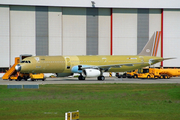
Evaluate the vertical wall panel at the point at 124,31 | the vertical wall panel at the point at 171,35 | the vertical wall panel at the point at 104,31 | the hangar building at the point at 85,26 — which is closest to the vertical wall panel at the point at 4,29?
the hangar building at the point at 85,26

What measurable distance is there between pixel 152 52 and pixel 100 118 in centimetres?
4581


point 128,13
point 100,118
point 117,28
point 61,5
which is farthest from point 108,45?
point 100,118

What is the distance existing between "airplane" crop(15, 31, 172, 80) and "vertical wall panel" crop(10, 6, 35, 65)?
20.8 metres

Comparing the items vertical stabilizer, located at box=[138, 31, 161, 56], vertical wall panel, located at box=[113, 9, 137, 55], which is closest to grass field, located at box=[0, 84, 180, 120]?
vertical stabilizer, located at box=[138, 31, 161, 56]

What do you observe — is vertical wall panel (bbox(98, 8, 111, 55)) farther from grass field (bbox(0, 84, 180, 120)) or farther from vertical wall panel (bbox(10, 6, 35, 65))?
grass field (bbox(0, 84, 180, 120))

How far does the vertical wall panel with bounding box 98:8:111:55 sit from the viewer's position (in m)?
72.9

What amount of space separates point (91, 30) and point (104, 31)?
10.6 ft

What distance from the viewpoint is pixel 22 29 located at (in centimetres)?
6969

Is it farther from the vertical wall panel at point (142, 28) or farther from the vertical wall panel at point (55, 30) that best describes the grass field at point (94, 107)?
the vertical wall panel at point (142, 28)

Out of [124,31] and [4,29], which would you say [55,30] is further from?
[124,31]

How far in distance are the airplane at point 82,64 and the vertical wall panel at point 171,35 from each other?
60.5 ft

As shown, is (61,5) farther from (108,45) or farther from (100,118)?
(100,118)

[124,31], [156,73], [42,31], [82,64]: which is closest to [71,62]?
[82,64]

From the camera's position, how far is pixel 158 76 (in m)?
58.5
